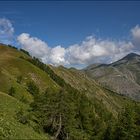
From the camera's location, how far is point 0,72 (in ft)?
352

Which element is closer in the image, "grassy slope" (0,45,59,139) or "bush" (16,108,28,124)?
"grassy slope" (0,45,59,139)

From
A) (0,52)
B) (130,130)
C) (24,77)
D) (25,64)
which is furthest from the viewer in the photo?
(0,52)

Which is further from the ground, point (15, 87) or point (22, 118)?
point (15, 87)

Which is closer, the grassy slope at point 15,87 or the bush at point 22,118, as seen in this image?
the grassy slope at point 15,87

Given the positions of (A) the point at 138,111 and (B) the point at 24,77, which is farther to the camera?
(B) the point at 24,77

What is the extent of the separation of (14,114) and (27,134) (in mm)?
12358

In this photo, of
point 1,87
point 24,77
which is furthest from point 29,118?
point 24,77

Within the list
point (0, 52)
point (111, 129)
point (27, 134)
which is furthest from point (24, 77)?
point (27, 134)

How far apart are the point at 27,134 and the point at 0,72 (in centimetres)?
6787

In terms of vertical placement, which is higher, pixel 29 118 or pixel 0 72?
pixel 0 72

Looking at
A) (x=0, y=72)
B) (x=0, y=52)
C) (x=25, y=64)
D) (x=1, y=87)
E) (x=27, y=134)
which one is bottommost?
(x=27, y=134)

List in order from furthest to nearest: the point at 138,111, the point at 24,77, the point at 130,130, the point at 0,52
→ the point at 0,52 → the point at 24,77 → the point at 138,111 → the point at 130,130

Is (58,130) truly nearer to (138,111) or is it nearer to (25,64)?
(138,111)

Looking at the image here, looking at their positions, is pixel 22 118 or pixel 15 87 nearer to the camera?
pixel 22 118
